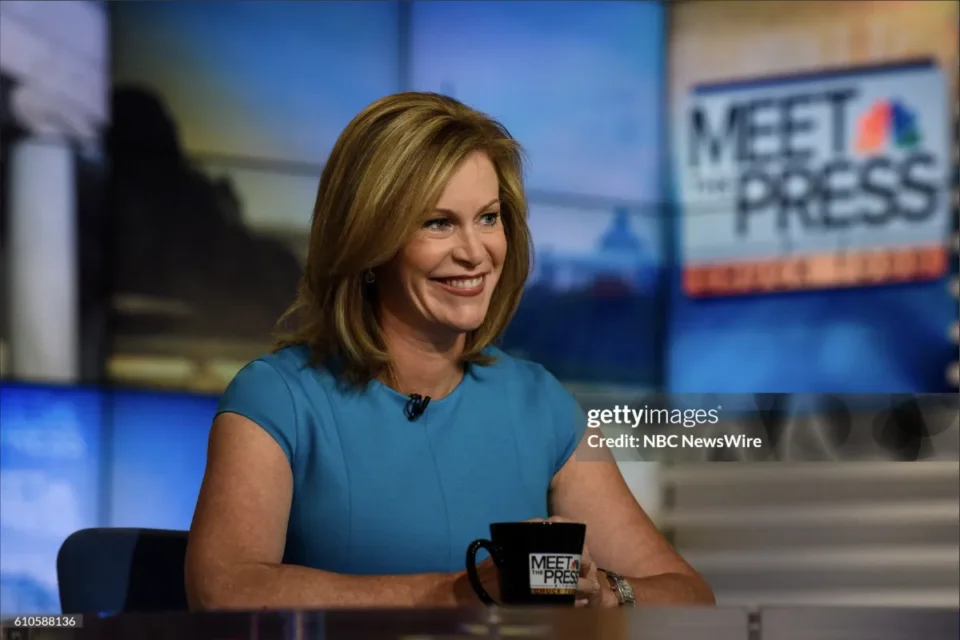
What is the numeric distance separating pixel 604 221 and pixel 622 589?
1.44 m

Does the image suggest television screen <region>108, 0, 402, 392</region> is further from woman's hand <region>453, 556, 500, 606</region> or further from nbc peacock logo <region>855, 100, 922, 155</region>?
woman's hand <region>453, 556, 500, 606</region>

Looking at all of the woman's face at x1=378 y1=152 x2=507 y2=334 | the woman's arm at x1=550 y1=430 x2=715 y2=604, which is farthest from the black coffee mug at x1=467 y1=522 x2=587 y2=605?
the woman's face at x1=378 y1=152 x2=507 y2=334

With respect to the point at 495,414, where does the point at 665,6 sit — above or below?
above

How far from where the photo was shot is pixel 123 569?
5.72ft

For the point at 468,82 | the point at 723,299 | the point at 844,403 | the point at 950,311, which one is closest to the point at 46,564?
the point at 468,82

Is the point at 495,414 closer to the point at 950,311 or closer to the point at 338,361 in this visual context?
the point at 338,361

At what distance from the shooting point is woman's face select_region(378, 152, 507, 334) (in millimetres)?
1758

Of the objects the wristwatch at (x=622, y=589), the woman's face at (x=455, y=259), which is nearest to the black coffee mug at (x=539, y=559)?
the wristwatch at (x=622, y=589)

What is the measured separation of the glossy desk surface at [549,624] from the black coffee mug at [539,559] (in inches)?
11.8

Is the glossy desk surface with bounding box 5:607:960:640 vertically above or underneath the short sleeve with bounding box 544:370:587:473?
underneath

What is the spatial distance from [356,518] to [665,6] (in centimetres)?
175

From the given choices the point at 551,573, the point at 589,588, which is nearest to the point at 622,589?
the point at 589,588

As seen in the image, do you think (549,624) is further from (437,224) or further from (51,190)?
(51,190)

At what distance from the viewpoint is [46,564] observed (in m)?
A: 2.68
